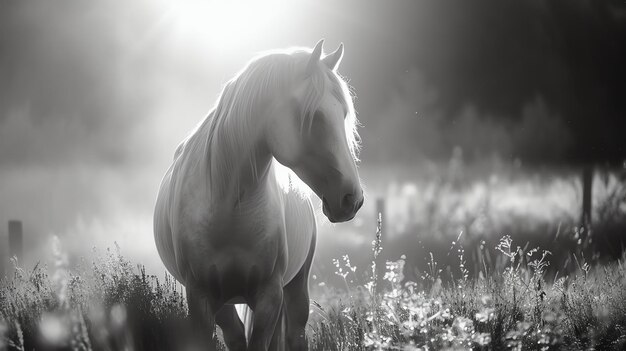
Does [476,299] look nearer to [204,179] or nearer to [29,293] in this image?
[204,179]

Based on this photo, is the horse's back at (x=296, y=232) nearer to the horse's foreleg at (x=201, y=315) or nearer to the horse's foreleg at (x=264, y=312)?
the horse's foreleg at (x=264, y=312)

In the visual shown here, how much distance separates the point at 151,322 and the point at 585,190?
8459 millimetres

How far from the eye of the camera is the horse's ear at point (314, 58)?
11.4ft

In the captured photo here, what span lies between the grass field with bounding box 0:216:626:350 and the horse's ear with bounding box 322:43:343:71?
160 centimetres

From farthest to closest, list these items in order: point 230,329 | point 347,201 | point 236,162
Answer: point 230,329 < point 236,162 < point 347,201

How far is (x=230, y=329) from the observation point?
4.23 m

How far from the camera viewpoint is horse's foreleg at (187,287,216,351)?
3.85 metres

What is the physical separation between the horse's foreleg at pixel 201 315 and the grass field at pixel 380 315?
33cm

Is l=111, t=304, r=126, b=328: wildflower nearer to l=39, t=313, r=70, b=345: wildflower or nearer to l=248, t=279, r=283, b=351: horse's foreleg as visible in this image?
l=39, t=313, r=70, b=345: wildflower

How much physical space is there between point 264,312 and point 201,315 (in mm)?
394

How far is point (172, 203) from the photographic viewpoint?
13.7 ft

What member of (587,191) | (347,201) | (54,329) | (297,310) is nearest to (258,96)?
(347,201)

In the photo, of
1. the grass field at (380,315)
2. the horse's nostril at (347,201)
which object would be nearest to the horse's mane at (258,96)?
the horse's nostril at (347,201)

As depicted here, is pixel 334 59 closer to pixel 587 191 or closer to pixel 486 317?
pixel 486 317
